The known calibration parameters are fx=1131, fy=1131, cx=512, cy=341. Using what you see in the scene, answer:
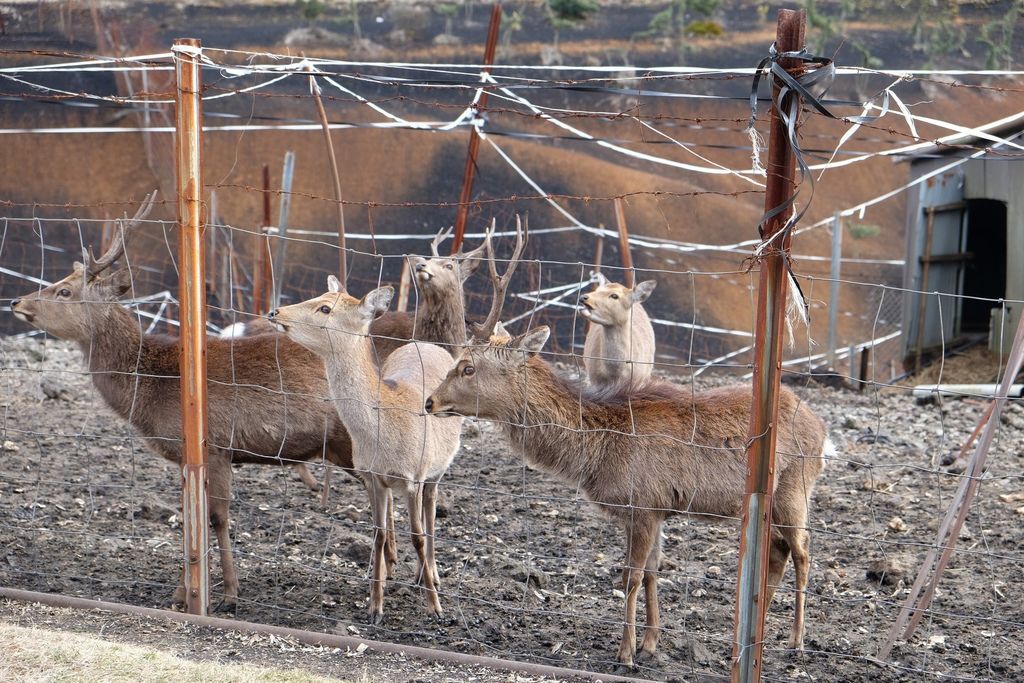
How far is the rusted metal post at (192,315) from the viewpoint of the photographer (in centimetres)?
471

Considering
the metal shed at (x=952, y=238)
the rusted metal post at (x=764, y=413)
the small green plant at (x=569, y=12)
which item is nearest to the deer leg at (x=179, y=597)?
the rusted metal post at (x=764, y=413)

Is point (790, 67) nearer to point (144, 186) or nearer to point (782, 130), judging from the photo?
point (782, 130)

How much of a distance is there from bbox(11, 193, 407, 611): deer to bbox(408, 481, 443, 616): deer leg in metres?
0.39

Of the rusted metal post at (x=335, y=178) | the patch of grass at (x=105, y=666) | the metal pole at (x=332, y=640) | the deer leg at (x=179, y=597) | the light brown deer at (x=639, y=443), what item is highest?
the rusted metal post at (x=335, y=178)

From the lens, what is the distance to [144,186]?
21.3 metres

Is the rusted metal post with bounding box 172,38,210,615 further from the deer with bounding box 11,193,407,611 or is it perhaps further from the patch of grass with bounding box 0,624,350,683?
the deer with bounding box 11,193,407,611

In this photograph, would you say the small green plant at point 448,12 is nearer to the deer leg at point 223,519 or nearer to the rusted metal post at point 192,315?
the deer leg at point 223,519

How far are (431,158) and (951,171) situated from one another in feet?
37.7

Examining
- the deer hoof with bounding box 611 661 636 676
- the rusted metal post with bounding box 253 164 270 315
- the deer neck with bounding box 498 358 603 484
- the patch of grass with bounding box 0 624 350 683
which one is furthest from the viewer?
the rusted metal post with bounding box 253 164 270 315

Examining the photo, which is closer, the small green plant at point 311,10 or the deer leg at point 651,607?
the deer leg at point 651,607

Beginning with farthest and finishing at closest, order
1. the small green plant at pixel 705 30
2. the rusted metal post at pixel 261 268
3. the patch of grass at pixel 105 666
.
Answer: the small green plant at pixel 705 30
the rusted metal post at pixel 261 268
the patch of grass at pixel 105 666

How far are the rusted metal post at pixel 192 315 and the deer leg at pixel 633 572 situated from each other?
6.11 feet

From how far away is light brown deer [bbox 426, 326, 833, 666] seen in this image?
16.8 feet

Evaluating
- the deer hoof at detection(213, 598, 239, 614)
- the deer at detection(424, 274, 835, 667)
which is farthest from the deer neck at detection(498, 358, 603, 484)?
the deer hoof at detection(213, 598, 239, 614)
